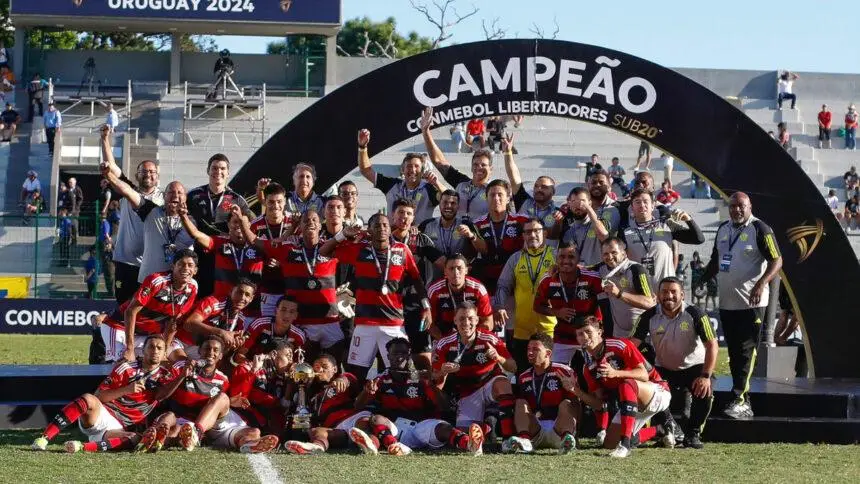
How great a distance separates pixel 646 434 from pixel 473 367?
136cm

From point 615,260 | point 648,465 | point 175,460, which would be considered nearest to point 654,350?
point 615,260

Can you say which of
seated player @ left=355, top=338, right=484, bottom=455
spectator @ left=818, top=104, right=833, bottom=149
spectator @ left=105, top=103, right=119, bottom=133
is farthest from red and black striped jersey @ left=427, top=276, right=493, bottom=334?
spectator @ left=818, top=104, right=833, bottom=149

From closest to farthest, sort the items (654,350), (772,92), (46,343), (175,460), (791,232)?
(175,460), (654,350), (791,232), (46,343), (772,92)

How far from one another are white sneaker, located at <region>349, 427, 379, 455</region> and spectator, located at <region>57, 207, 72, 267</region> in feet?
49.2

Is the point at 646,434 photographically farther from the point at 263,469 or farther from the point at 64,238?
the point at 64,238

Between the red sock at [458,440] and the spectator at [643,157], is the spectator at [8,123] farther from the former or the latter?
the red sock at [458,440]

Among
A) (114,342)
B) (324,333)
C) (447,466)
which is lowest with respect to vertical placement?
(447,466)

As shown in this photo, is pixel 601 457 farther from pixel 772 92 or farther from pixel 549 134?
pixel 772 92

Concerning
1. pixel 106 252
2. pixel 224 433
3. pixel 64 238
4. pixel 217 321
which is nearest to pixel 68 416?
pixel 224 433

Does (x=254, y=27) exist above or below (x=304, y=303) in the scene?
above

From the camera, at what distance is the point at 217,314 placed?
9.87 metres

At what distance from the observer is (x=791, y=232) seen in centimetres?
1100

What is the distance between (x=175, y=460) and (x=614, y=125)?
194 inches

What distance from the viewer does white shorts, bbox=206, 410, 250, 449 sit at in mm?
8984
